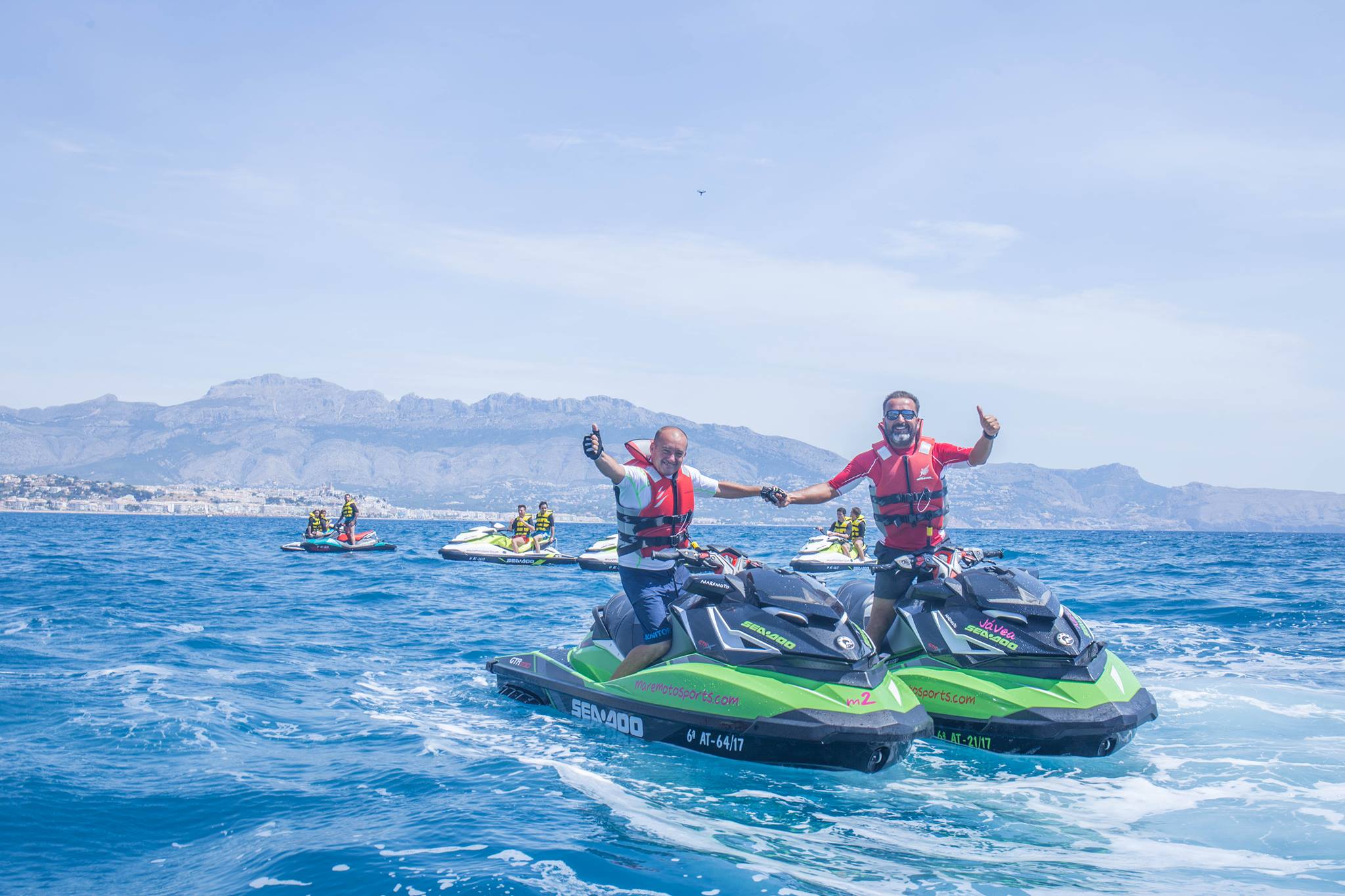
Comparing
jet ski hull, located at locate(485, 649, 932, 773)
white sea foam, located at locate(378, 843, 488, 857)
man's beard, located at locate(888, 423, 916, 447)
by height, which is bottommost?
white sea foam, located at locate(378, 843, 488, 857)

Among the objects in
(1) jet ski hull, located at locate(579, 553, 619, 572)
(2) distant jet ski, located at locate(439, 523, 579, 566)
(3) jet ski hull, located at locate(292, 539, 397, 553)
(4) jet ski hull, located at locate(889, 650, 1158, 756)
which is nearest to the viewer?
(4) jet ski hull, located at locate(889, 650, 1158, 756)

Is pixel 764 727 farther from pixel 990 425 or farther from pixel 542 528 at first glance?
pixel 542 528

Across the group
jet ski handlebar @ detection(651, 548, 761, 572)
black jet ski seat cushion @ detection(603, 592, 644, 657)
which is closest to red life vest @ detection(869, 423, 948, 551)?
jet ski handlebar @ detection(651, 548, 761, 572)

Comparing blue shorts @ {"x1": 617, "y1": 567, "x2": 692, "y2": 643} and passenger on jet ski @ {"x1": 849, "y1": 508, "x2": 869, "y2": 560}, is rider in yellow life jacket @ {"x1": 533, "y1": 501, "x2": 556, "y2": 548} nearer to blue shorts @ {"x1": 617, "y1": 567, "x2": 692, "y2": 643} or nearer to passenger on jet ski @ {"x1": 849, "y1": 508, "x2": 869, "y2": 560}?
passenger on jet ski @ {"x1": 849, "y1": 508, "x2": 869, "y2": 560}

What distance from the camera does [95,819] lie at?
5477 millimetres

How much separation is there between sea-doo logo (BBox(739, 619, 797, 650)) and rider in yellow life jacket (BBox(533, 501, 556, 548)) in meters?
26.7

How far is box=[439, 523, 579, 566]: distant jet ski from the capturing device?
3288 cm

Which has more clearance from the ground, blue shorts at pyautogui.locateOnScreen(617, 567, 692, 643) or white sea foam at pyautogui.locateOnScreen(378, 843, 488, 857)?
blue shorts at pyautogui.locateOnScreen(617, 567, 692, 643)

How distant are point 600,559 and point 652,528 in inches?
903

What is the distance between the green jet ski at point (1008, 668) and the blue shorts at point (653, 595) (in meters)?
1.80

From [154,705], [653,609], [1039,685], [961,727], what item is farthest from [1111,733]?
[154,705]

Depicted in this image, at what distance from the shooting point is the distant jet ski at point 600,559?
30297 millimetres

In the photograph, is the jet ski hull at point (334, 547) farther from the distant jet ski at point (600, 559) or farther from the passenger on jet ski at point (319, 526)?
the distant jet ski at point (600, 559)

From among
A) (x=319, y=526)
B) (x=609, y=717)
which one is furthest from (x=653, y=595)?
(x=319, y=526)
